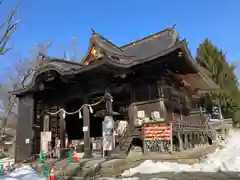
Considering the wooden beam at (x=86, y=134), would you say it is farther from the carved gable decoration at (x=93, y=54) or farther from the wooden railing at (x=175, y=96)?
the carved gable decoration at (x=93, y=54)

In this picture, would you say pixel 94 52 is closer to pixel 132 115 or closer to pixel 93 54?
pixel 93 54

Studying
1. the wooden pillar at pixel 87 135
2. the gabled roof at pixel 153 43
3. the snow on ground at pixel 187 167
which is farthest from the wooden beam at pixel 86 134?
the gabled roof at pixel 153 43

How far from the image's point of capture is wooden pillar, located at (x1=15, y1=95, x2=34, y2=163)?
48.4 ft

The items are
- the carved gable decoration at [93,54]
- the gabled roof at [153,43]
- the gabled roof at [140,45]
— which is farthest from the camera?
the carved gable decoration at [93,54]

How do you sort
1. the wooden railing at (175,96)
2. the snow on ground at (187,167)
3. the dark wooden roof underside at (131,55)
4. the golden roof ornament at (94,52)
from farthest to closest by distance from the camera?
the golden roof ornament at (94,52) → the wooden railing at (175,96) → the dark wooden roof underside at (131,55) → the snow on ground at (187,167)

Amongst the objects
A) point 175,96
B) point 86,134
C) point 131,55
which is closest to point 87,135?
point 86,134

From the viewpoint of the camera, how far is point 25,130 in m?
15.1

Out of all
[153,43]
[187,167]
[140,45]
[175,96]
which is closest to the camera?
[187,167]

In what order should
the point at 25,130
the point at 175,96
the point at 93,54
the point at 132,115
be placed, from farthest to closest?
the point at 93,54, the point at 25,130, the point at 175,96, the point at 132,115

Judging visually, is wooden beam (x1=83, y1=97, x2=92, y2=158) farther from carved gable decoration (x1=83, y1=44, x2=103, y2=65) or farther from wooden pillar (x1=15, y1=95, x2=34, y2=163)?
carved gable decoration (x1=83, y1=44, x2=103, y2=65)

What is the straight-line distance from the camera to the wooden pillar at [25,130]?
14.8m

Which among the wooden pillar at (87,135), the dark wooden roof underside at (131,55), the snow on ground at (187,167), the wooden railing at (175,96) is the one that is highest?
the dark wooden roof underside at (131,55)

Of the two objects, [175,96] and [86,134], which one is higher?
[175,96]

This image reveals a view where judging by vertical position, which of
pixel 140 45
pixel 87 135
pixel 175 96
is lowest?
pixel 87 135
